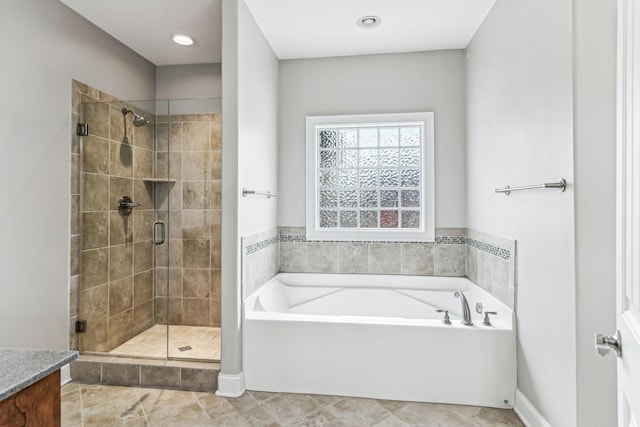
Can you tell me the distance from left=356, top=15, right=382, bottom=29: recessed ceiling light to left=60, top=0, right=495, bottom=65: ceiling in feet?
0.12

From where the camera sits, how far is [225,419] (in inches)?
79.7

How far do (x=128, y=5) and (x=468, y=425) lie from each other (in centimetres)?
341

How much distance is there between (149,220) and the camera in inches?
107

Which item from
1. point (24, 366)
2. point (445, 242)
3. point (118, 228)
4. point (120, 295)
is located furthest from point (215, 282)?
point (445, 242)

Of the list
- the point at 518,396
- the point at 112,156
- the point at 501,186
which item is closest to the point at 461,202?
the point at 501,186

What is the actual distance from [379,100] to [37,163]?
263 centimetres

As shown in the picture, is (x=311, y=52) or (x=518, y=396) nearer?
(x=518, y=396)

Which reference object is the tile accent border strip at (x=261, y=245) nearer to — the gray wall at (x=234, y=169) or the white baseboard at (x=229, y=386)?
the gray wall at (x=234, y=169)

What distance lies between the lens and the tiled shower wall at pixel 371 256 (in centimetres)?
287

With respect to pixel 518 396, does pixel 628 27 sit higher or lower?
higher

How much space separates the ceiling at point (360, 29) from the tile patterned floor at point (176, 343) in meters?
2.43

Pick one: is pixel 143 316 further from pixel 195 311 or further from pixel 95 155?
pixel 95 155

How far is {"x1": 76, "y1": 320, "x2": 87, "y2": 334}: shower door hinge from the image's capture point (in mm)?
2533

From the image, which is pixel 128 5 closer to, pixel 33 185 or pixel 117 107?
pixel 117 107
